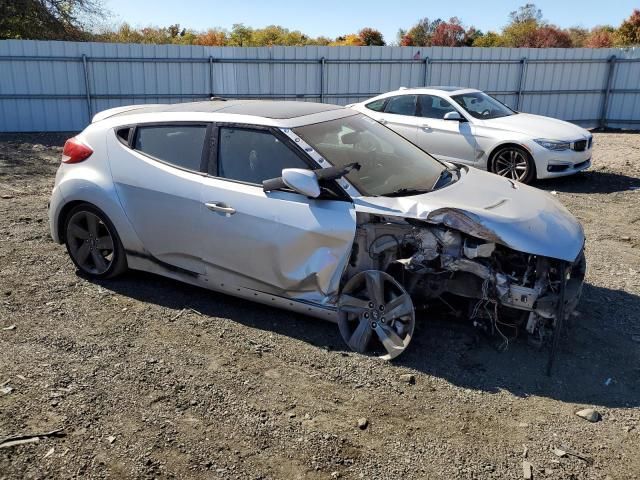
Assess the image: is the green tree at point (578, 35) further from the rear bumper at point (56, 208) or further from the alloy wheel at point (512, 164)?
the rear bumper at point (56, 208)

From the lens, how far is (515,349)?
4.14m

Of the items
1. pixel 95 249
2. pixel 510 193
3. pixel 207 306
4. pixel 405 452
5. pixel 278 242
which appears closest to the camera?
pixel 405 452

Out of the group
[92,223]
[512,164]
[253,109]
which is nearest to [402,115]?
[512,164]

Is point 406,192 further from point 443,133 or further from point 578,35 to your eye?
point 578,35

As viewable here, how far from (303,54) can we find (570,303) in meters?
13.3

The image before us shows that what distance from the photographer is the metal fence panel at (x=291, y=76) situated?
1454 centimetres

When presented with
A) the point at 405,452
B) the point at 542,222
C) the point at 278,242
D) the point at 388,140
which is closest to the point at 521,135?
the point at 388,140

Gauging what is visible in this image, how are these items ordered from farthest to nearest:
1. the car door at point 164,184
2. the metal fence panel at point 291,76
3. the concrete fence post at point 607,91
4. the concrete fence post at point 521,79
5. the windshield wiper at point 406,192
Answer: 1. the concrete fence post at point 607,91
2. the concrete fence post at point 521,79
3. the metal fence panel at point 291,76
4. the car door at point 164,184
5. the windshield wiper at point 406,192

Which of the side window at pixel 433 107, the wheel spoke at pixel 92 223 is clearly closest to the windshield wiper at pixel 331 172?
the wheel spoke at pixel 92 223

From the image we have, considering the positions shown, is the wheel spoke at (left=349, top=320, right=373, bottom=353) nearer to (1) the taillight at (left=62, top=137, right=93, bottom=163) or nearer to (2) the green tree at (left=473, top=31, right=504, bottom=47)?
(1) the taillight at (left=62, top=137, right=93, bottom=163)

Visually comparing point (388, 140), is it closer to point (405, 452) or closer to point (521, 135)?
point (405, 452)

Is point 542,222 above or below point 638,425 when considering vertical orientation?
above

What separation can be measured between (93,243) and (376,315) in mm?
2807

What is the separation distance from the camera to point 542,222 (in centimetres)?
399
